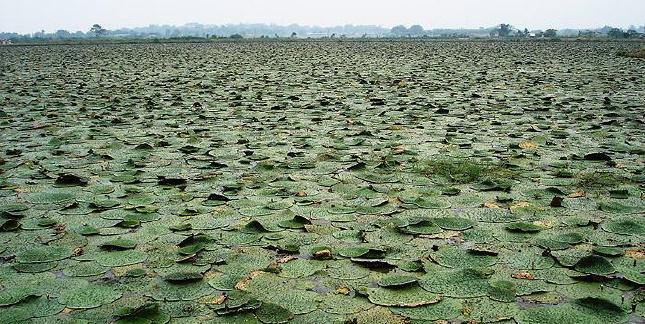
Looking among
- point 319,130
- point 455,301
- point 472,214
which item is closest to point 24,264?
point 455,301

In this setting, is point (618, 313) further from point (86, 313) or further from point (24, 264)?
point (24, 264)

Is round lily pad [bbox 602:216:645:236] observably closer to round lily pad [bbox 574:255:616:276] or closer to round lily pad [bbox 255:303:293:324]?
round lily pad [bbox 574:255:616:276]

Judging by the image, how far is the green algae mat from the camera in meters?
1.68

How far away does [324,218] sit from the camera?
2438 mm

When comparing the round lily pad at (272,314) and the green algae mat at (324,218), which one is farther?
the green algae mat at (324,218)

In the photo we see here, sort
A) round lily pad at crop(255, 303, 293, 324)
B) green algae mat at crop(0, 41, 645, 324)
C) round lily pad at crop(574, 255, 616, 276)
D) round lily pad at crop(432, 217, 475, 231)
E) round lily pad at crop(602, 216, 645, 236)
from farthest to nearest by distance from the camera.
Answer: round lily pad at crop(432, 217, 475, 231) < round lily pad at crop(602, 216, 645, 236) < round lily pad at crop(574, 255, 616, 276) < green algae mat at crop(0, 41, 645, 324) < round lily pad at crop(255, 303, 293, 324)

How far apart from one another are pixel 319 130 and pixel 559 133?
1946mm

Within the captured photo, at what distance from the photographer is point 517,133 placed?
4297mm

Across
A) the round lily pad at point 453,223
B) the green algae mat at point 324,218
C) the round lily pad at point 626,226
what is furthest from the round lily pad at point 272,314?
the round lily pad at point 626,226

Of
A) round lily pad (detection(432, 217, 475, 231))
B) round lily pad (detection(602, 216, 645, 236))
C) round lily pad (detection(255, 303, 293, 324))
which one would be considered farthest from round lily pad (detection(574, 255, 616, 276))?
round lily pad (detection(255, 303, 293, 324))

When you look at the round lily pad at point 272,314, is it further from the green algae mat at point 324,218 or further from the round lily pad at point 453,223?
the round lily pad at point 453,223

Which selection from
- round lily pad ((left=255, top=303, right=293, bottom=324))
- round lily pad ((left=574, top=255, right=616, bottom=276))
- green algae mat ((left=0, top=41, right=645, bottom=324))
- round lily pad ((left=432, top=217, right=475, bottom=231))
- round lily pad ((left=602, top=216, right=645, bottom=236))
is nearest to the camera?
round lily pad ((left=255, top=303, right=293, bottom=324))

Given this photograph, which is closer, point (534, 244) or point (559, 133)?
point (534, 244)

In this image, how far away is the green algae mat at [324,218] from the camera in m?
1.68
